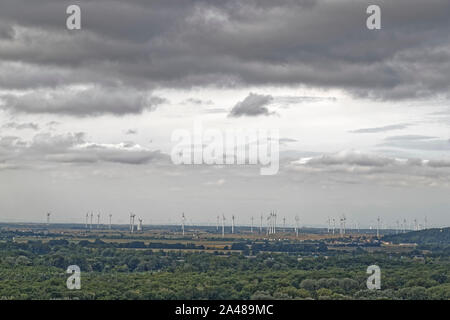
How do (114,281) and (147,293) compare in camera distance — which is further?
(114,281)

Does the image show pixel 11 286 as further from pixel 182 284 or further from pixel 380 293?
pixel 380 293
